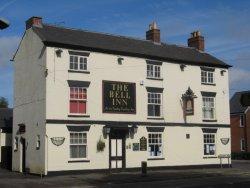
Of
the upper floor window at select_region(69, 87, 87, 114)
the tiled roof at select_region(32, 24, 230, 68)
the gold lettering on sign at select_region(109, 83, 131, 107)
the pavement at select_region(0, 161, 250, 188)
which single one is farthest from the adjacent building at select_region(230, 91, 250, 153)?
the upper floor window at select_region(69, 87, 87, 114)

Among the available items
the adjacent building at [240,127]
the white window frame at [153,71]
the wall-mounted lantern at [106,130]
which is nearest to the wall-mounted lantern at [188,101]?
the white window frame at [153,71]

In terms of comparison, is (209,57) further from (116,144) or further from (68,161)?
(68,161)

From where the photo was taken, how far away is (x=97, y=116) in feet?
99.0

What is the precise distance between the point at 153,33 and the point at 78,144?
41.6 feet

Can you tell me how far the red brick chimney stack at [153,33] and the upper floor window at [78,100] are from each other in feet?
32.5

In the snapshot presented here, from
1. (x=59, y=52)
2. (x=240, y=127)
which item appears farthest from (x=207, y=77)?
(x=240, y=127)

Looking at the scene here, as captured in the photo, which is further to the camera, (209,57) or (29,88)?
(209,57)

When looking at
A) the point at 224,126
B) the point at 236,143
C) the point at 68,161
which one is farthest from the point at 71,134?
the point at 236,143

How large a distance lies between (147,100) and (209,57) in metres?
8.48

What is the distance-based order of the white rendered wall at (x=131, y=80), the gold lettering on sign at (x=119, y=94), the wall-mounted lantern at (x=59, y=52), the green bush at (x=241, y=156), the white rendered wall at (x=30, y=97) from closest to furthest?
the white rendered wall at (x=131, y=80), the wall-mounted lantern at (x=59, y=52), the white rendered wall at (x=30, y=97), the gold lettering on sign at (x=119, y=94), the green bush at (x=241, y=156)

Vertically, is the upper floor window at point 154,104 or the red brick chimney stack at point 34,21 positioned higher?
the red brick chimney stack at point 34,21

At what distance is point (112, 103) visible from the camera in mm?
31047

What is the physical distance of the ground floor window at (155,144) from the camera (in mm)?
32531

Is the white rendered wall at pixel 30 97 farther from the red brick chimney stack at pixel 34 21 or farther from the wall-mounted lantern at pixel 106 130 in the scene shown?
the wall-mounted lantern at pixel 106 130
